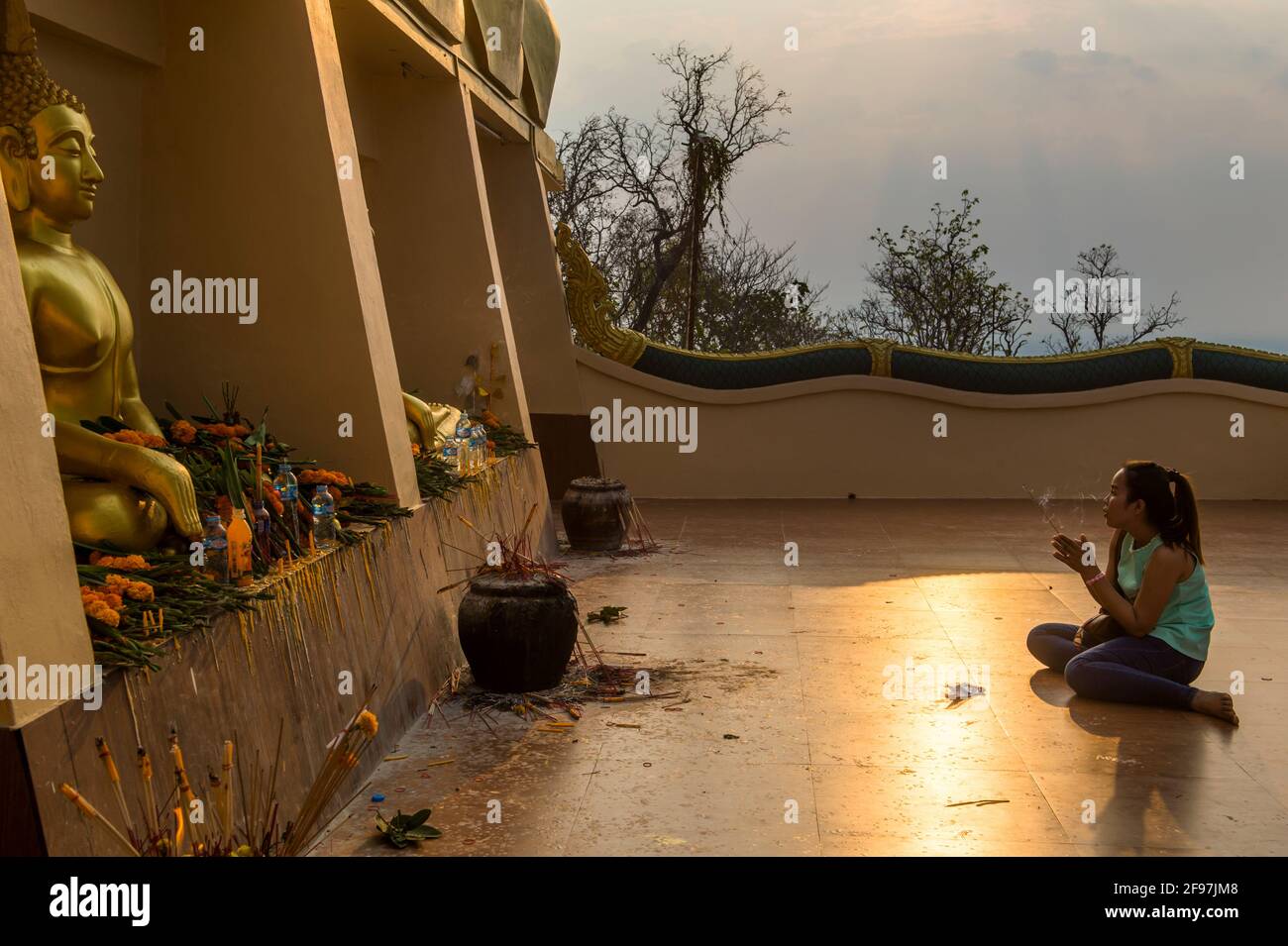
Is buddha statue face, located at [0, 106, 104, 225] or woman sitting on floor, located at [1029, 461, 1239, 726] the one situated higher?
buddha statue face, located at [0, 106, 104, 225]

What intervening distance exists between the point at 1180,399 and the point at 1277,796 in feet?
28.5

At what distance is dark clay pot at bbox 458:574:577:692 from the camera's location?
5.64 m

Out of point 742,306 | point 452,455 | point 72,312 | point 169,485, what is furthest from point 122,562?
point 742,306

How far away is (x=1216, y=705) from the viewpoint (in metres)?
5.39

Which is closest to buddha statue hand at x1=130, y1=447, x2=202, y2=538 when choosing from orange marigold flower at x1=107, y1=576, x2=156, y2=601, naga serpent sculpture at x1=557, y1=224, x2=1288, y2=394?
orange marigold flower at x1=107, y1=576, x2=156, y2=601

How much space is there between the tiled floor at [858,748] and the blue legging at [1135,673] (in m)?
0.07

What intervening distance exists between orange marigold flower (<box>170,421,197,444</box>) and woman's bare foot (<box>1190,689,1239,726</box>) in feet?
13.7

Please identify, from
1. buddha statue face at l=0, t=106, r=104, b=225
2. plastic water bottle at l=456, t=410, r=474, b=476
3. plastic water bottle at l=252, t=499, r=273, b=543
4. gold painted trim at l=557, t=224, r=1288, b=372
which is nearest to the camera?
buddha statue face at l=0, t=106, r=104, b=225

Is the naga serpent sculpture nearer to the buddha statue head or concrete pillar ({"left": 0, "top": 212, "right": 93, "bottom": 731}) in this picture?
the buddha statue head

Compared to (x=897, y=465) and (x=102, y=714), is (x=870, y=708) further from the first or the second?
(x=897, y=465)

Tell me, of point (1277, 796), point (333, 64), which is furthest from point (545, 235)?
point (1277, 796)

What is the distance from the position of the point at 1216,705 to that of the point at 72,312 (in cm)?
458

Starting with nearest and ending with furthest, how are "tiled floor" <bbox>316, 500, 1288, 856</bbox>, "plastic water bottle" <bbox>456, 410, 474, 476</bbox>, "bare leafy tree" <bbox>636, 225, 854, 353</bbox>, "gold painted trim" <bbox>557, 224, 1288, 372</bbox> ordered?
"tiled floor" <bbox>316, 500, 1288, 856</bbox>
"plastic water bottle" <bbox>456, 410, 474, 476</bbox>
"gold painted trim" <bbox>557, 224, 1288, 372</bbox>
"bare leafy tree" <bbox>636, 225, 854, 353</bbox>

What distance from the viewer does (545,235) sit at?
12.0 metres
